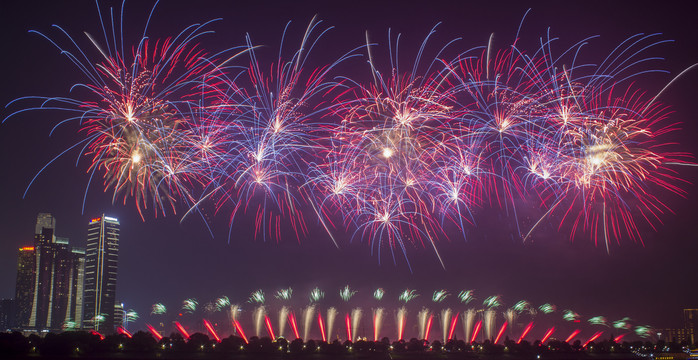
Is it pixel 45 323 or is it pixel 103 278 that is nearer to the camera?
pixel 103 278

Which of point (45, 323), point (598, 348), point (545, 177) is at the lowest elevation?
point (598, 348)

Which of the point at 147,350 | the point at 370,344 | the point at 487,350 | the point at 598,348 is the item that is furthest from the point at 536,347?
the point at 147,350

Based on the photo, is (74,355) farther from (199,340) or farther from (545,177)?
(545,177)

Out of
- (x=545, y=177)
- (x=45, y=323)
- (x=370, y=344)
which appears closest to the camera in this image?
(x=545, y=177)

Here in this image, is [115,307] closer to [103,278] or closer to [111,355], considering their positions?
[103,278]

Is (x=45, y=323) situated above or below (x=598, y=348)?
above

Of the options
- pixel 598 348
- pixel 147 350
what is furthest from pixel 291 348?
pixel 598 348

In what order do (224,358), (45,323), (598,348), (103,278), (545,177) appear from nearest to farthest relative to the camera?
(545,177)
(224,358)
(598,348)
(103,278)
(45,323)
